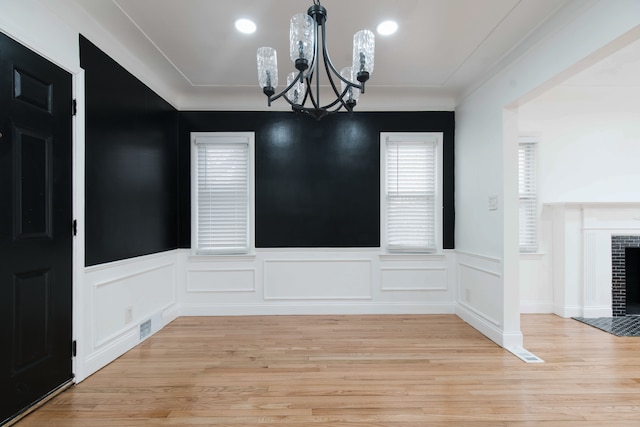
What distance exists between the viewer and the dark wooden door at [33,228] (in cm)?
189

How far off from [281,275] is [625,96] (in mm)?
5024

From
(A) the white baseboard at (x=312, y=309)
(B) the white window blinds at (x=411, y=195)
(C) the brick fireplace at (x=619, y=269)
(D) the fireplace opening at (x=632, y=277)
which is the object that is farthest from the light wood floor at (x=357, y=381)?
(D) the fireplace opening at (x=632, y=277)

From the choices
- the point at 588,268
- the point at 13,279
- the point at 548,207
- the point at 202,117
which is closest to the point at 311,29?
the point at 13,279

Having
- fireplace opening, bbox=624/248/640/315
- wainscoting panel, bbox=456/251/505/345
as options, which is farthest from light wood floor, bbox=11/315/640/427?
fireplace opening, bbox=624/248/640/315

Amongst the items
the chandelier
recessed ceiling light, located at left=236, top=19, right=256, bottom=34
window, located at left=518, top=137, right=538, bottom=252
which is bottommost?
window, located at left=518, top=137, right=538, bottom=252

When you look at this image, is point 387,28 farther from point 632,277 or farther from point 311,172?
point 632,277

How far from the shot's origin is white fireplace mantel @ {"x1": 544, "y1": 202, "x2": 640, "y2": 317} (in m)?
4.00

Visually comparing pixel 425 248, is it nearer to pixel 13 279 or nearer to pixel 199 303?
pixel 199 303

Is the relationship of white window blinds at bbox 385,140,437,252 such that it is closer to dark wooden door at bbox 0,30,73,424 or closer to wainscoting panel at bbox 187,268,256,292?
wainscoting panel at bbox 187,268,256,292

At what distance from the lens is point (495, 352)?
3029 mm

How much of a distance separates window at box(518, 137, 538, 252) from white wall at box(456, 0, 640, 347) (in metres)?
0.89

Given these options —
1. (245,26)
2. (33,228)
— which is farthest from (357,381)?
(245,26)

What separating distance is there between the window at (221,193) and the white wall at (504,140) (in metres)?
2.73

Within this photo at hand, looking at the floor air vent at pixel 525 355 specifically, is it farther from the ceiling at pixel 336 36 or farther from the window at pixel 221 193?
the window at pixel 221 193
